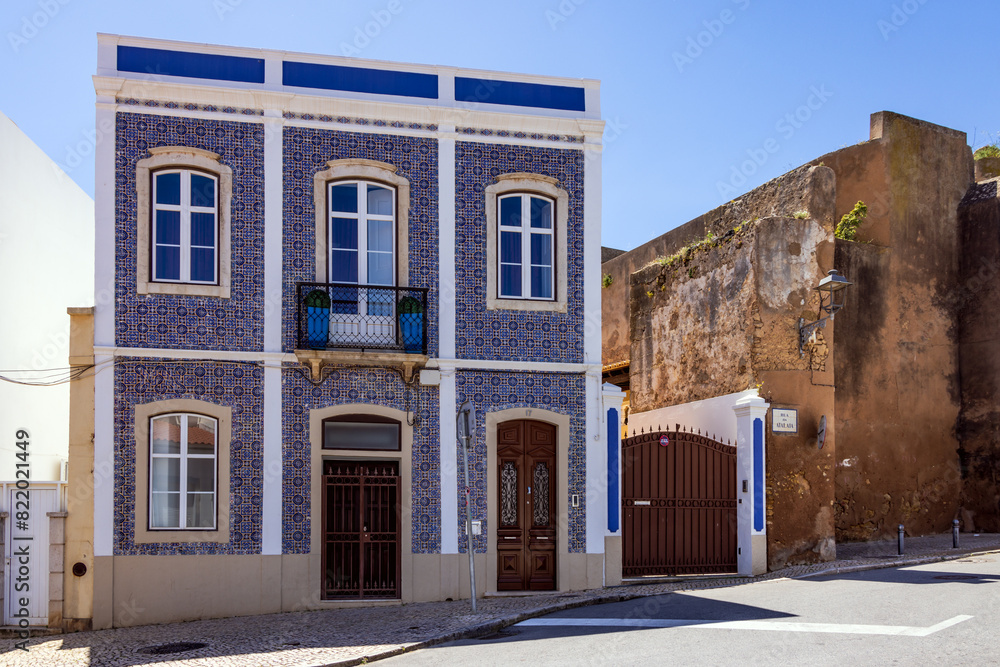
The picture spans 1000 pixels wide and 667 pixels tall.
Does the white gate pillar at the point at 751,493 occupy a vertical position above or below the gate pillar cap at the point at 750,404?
below

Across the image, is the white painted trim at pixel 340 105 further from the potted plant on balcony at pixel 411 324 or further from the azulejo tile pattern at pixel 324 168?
the potted plant on balcony at pixel 411 324

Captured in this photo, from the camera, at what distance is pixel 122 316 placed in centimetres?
1312

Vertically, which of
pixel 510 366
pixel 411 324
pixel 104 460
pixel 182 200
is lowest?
pixel 104 460

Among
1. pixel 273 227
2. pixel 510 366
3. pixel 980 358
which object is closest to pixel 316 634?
pixel 510 366

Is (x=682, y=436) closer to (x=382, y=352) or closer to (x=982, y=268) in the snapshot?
(x=382, y=352)

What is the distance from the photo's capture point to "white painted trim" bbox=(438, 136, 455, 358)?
548 inches

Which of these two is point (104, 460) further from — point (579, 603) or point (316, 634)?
point (579, 603)

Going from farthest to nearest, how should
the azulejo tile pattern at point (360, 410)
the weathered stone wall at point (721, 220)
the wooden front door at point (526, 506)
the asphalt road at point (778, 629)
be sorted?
the weathered stone wall at point (721, 220) → the wooden front door at point (526, 506) → the azulejo tile pattern at point (360, 410) → the asphalt road at point (778, 629)

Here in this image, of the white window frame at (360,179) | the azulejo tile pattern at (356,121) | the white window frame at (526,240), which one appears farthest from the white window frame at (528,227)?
the azulejo tile pattern at (356,121)

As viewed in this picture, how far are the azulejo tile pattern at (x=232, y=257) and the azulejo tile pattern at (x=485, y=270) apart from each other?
2873 mm

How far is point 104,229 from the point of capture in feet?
43.2

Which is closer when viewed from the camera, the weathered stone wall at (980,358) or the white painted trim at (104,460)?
the white painted trim at (104,460)

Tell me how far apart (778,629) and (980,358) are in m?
13.0

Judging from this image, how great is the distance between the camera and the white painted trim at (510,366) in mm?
13867
